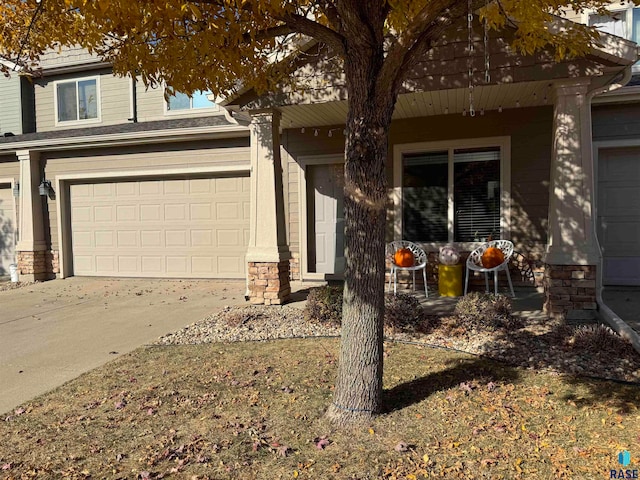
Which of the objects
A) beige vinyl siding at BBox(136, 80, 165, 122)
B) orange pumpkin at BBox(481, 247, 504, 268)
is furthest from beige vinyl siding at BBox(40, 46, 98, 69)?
orange pumpkin at BBox(481, 247, 504, 268)

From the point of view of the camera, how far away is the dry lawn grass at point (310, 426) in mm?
2543

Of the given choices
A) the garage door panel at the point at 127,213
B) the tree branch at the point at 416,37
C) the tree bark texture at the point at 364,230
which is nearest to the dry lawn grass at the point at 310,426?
the tree bark texture at the point at 364,230

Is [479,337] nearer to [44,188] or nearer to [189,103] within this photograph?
[189,103]

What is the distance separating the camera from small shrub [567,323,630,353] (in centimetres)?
418

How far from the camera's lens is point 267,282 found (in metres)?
6.49

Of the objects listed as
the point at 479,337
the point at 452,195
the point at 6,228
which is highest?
the point at 452,195

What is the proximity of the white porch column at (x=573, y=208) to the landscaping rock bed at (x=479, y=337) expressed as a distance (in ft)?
1.55

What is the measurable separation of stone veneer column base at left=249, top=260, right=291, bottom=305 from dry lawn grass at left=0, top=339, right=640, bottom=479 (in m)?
→ 2.32

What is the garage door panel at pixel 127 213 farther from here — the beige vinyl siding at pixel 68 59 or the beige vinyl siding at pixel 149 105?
the beige vinyl siding at pixel 68 59

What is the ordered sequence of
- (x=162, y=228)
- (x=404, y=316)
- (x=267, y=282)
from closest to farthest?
1. (x=404, y=316)
2. (x=267, y=282)
3. (x=162, y=228)

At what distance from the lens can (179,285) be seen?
347 inches

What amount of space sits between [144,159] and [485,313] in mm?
7346

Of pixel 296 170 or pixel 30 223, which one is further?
pixel 30 223

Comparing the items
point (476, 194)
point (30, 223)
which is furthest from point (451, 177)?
point (30, 223)
